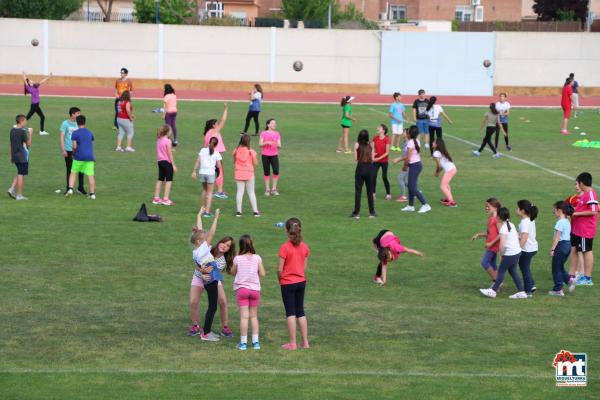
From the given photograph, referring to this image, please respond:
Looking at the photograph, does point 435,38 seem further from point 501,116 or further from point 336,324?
point 336,324

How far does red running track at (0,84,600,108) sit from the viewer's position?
2224 inches

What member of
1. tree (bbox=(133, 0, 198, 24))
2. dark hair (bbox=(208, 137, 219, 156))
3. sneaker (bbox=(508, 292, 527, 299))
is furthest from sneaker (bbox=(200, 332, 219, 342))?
tree (bbox=(133, 0, 198, 24))

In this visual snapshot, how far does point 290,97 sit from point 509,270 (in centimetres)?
4482

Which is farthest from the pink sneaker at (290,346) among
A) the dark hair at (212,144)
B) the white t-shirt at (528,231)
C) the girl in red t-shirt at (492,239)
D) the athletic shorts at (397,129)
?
the athletic shorts at (397,129)

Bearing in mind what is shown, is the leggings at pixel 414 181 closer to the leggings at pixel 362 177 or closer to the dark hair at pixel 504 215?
the leggings at pixel 362 177

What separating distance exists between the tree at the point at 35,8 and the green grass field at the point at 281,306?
169ft

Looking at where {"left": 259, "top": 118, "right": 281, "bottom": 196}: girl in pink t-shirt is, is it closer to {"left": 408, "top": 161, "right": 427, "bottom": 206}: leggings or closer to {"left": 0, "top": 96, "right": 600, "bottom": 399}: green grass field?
{"left": 0, "top": 96, "right": 600, "bottom": 399}: green grass field

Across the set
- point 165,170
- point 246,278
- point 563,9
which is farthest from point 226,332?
point 563,9

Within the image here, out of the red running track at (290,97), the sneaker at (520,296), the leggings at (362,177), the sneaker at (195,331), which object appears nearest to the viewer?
the sneaker at (195,331)

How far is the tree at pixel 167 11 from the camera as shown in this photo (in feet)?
261

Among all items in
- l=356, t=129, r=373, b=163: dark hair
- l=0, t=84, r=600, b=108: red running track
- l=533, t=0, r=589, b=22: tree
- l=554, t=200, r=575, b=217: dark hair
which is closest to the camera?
l=554, t=200, r=575, b=217: dark hair

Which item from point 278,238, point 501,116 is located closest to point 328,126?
point 501,116

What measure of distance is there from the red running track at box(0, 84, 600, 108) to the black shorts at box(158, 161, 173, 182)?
110 feet

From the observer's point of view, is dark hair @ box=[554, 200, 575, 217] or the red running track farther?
the red running track
